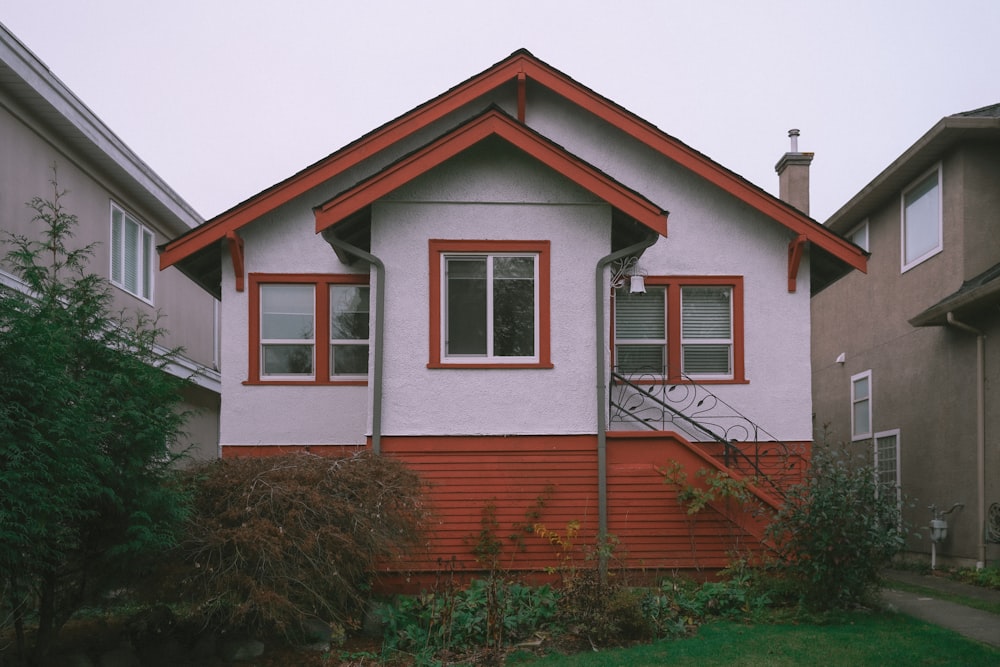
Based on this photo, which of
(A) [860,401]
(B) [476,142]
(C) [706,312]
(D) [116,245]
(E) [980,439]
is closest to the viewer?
(B) [476,142]

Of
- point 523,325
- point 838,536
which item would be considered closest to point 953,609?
point 838,536

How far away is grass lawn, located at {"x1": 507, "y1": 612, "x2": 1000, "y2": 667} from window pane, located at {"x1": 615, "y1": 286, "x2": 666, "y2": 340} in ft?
16.5

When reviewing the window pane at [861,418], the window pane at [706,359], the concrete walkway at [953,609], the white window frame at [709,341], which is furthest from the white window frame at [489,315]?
the window pane at [861,418]

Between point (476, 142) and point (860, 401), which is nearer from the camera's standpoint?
point (476, 142)

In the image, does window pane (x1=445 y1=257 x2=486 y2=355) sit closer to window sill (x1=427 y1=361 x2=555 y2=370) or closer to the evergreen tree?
window sill (x1=427 y1=361 x2=555 y2=370)

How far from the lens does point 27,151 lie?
1412cm

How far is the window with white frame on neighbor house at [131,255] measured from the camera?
17.6 meters

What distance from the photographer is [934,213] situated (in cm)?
1628

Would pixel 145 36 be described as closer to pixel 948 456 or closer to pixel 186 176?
pixel 948 456

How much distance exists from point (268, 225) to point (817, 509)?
8.06m

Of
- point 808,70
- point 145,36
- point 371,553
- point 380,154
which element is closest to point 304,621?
point 371,553

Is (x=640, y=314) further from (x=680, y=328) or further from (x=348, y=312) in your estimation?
(x=348, y=312)

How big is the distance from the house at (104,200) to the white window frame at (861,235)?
42.6ft

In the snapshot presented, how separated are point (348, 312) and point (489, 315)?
8.51 ft
